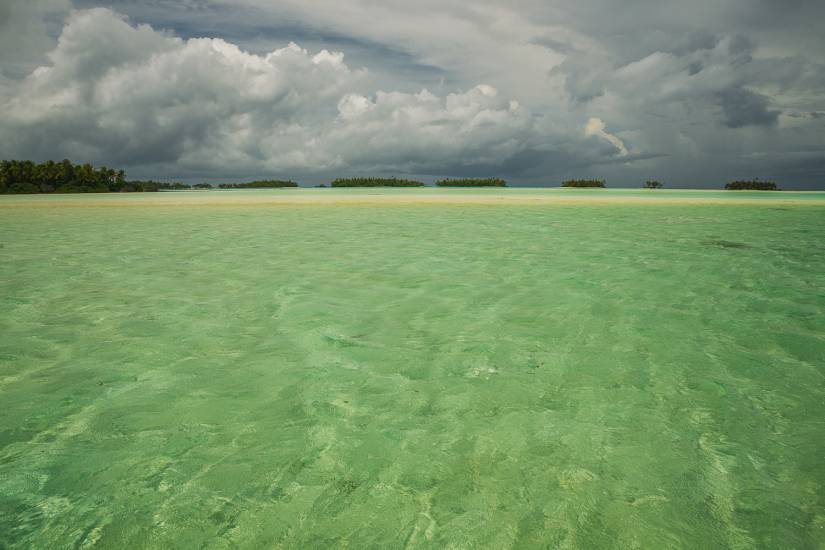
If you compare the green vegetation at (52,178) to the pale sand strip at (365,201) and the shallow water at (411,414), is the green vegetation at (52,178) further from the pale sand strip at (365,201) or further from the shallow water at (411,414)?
the shallow water at (411,414)

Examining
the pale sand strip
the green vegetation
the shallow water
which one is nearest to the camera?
the shallow water

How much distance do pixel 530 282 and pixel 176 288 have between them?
6.64m

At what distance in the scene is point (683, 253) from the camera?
1316 cm

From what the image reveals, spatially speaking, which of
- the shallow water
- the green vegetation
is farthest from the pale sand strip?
the green vegetation

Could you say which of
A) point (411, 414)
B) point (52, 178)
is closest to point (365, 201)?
point (411, 414)

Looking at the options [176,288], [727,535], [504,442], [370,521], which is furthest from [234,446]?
[176,288]

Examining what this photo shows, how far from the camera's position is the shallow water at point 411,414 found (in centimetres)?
277

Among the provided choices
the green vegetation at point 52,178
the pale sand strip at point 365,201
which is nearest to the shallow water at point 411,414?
the pale sand strip at point 365,201

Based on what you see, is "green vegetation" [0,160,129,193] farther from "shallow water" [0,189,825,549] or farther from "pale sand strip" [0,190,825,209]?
"shallow water" [0,189,825,549]

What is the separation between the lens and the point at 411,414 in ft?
13.3

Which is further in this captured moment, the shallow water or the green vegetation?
the green vegetation

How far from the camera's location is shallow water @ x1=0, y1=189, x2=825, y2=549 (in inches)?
109

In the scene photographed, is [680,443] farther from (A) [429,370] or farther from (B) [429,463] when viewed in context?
(A) [429,370]

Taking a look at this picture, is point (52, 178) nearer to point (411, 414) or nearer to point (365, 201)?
point (365, 201)
